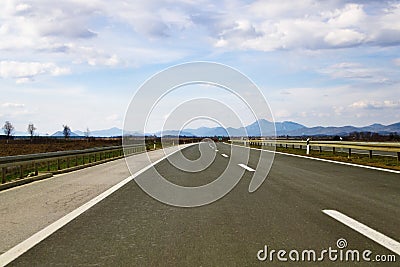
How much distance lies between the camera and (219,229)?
704 centimetres

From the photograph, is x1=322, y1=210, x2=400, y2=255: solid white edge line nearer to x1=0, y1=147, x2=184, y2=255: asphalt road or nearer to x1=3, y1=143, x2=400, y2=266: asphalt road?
x1=3, y1=143, x2=400, y2=266: asphalt road

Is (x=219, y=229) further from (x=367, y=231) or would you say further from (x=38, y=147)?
(x=38, y=147)

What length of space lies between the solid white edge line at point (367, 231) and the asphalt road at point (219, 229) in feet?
0.38

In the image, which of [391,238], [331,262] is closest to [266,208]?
[391,238]

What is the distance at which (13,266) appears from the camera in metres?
5.21

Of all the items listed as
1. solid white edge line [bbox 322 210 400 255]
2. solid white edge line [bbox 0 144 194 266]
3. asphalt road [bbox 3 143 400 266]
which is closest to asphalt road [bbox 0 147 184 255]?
solid white edge line [bbox 0 144 194 266]

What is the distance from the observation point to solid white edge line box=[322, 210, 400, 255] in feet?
19.1

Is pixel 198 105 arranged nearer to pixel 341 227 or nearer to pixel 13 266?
pixel 341 227

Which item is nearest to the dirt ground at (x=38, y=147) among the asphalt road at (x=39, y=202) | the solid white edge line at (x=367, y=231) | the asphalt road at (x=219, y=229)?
the asphalt road at (x=39, y=202)

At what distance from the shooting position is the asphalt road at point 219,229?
217 inches

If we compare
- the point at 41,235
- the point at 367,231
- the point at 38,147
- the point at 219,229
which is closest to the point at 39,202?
the point at 41,235

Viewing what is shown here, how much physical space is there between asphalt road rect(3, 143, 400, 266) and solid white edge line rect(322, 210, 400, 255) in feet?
0.38

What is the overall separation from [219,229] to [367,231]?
216 centimetres

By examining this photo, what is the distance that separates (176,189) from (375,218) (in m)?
5.76
